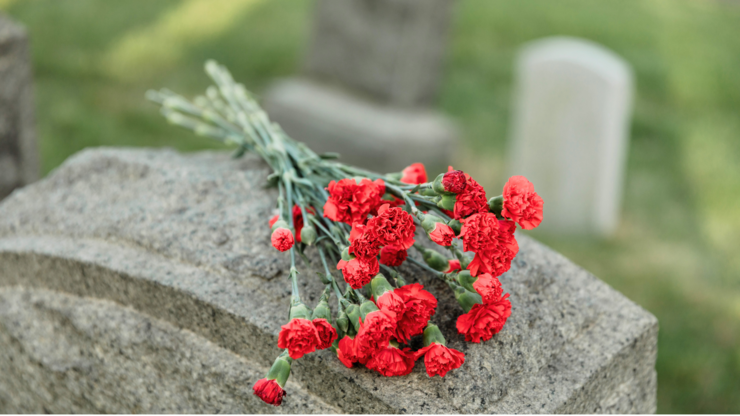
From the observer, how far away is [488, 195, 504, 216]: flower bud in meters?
0.92

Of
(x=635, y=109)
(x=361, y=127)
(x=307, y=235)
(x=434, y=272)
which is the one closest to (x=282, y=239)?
(x=307, y=235)

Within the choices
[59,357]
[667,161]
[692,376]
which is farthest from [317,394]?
[667,161]

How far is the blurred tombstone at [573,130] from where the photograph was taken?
3.13m

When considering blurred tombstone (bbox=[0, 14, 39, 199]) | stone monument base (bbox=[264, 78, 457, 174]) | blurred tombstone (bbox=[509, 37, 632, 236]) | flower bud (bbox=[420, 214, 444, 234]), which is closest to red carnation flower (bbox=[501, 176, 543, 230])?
flower bud (bbox=[420, 214, 444, 234])

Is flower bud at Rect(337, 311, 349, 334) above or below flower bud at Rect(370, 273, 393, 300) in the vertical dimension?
below

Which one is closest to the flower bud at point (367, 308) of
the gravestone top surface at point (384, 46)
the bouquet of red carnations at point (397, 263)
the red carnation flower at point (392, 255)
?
the bouquet of red carnations at point (397, 263)

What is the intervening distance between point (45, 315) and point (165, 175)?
0.36 meters

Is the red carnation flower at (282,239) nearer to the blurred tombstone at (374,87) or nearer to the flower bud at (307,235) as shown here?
the flower bud at (307,235)

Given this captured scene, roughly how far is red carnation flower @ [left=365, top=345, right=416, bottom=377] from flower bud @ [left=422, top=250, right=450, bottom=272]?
16 cm

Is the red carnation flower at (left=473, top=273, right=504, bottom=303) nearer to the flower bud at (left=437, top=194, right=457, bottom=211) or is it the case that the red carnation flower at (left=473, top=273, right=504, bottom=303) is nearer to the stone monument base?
the flower bud at (left=437, top=194, right=457, bottom=211)

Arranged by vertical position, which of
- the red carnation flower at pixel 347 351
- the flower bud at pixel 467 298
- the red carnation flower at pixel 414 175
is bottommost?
the red carnation flower at pixel 347 351

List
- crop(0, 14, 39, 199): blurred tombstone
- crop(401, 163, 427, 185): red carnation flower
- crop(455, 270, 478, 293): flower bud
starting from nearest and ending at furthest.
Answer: crop(455, 270, 478, 293): flower bud
crop(401, 163, 427, 185): red carnation flower
crop(0, 14, 39, 199): blurred tombstone

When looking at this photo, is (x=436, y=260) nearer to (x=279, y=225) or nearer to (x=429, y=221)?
(x=429, y=221)

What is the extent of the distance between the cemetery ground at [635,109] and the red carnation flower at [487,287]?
5.16 ft
